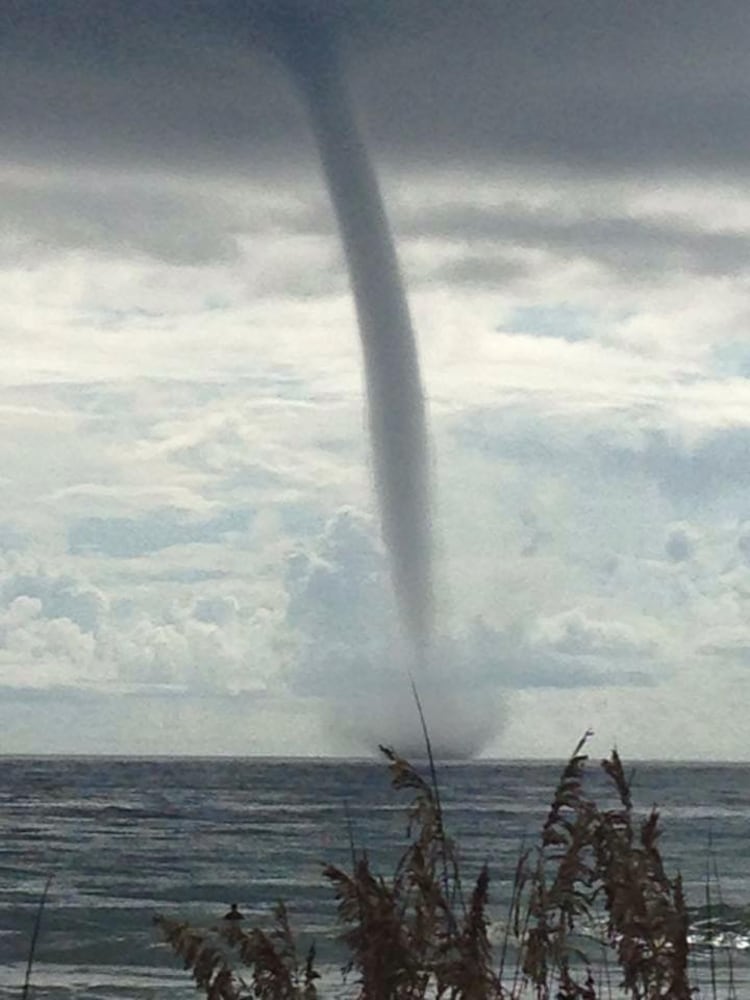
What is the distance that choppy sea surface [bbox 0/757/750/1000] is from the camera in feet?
77.8

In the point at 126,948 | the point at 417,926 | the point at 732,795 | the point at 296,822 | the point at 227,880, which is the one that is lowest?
the point at 417,926

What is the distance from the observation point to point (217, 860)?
1827 inches

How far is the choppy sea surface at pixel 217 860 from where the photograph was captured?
933 inches

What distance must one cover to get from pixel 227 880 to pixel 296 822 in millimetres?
22230

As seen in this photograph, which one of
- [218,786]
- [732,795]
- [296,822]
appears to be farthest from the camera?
[218,786]

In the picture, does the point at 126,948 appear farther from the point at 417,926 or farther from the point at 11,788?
the point at 11,788

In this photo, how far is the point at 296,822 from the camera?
63.3 m

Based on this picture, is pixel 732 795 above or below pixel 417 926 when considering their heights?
above

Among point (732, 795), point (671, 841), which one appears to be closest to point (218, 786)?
point (732, 795)

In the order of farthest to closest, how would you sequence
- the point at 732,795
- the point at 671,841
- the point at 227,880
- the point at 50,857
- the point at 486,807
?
the point at 732,795 → the point at 486,807 → the point at 671,841 → the point at 50,857 → the point at 227,880

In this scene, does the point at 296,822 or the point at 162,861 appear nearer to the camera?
the point at 162,861

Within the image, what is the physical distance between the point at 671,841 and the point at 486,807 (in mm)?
21782

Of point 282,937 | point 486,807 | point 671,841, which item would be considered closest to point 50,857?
point 671,841

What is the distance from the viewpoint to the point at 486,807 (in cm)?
7219
